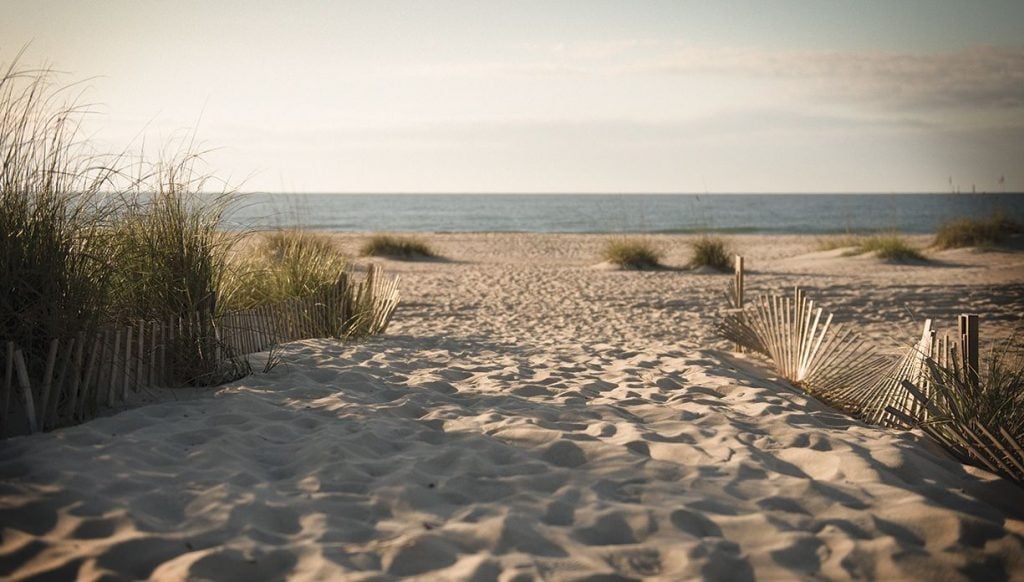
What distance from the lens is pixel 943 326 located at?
8094mm

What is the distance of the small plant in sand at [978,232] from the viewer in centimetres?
1675

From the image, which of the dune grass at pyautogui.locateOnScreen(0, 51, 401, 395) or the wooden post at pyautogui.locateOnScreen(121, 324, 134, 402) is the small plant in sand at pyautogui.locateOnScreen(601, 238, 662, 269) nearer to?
the dune grass at pyautogui.locateOnScreen(0, 51, 401, 395)

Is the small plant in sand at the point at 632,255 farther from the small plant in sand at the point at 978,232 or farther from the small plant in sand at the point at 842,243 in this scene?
the small plant in sand at the point at 978,232

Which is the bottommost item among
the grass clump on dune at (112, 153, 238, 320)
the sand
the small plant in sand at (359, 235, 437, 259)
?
the sand

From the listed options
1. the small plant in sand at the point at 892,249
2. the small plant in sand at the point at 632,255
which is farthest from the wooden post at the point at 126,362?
the small plant in sand at the point at 892,249

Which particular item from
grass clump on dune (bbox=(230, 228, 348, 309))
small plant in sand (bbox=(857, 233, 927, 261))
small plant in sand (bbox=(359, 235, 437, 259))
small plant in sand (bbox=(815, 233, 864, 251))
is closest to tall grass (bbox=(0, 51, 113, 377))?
grass clump on dune (bbox=(230, 228, 348, 309))

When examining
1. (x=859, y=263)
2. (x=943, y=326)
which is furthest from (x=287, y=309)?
(x=859, y=263)

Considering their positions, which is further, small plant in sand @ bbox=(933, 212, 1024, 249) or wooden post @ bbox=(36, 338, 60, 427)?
small plant in sand @ bbox=(933, 212, 1024, 249)

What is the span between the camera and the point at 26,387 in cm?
318

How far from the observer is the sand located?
230 centimetres

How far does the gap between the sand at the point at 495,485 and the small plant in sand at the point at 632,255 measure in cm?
963

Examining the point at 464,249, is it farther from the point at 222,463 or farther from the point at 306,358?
the point at 222,463

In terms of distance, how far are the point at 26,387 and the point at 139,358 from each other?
0.81 metres

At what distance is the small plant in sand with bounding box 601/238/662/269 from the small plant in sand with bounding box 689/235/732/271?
0.81 metres
